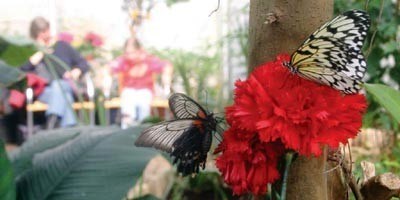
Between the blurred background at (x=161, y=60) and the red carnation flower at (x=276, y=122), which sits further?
the blurred background at (x=161, y=60)

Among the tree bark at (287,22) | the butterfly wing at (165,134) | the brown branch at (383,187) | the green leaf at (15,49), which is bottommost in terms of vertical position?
the brown branch at (383,187)

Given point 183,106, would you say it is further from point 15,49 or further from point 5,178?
point 15,49

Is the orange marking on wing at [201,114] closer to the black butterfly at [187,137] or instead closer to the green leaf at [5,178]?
the black butterfly at [187,137]

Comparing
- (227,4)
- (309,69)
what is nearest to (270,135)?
(309,69)

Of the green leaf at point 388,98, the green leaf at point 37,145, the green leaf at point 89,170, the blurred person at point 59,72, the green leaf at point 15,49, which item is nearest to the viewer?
the green leaf at point 388,98

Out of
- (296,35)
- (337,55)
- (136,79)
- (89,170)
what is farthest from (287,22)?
(136,79)

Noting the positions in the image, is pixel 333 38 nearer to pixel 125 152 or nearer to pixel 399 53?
pixel 125 152

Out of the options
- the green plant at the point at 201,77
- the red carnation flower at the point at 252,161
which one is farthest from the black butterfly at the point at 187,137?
the green plant at the point at 201,77
